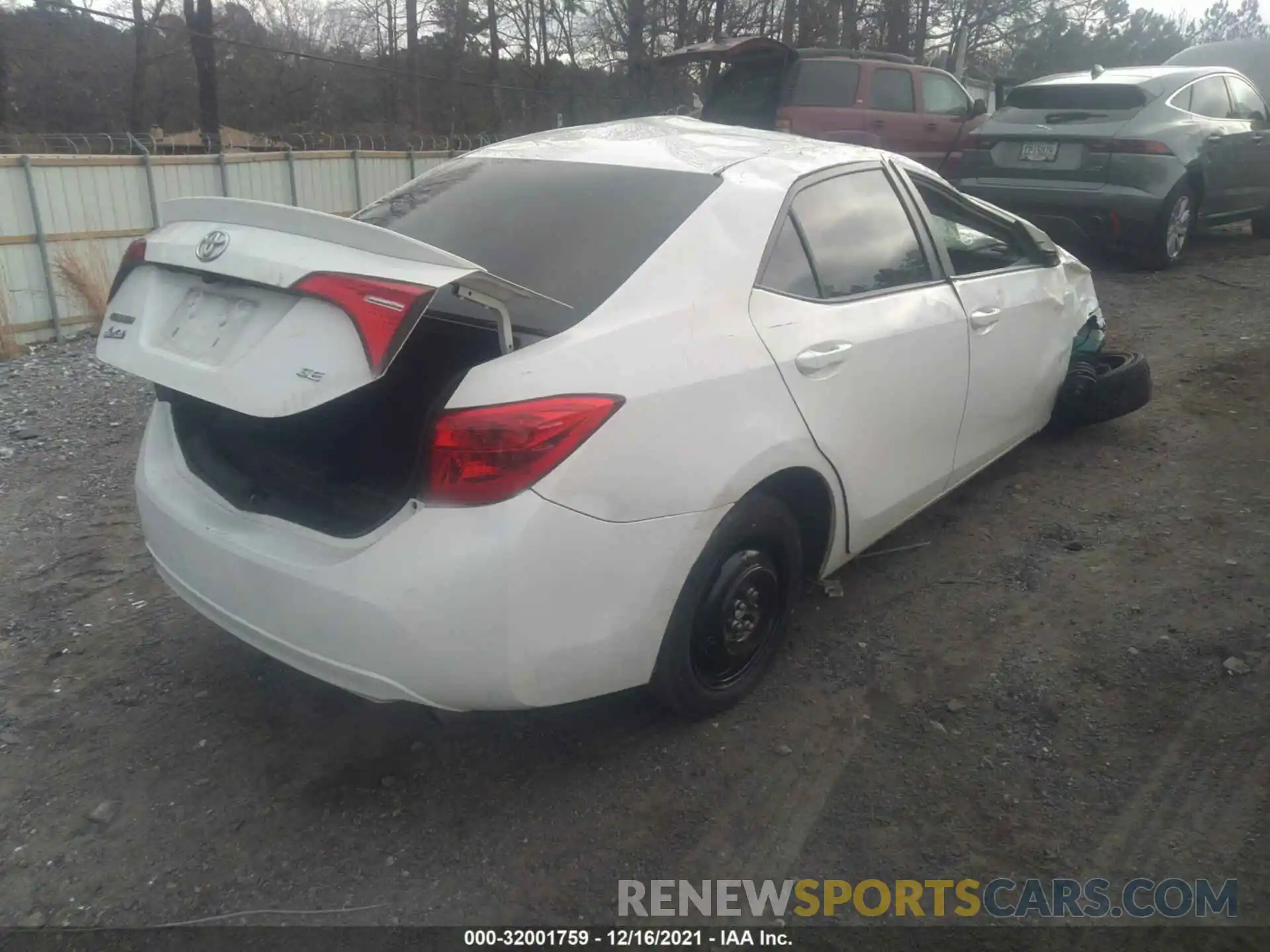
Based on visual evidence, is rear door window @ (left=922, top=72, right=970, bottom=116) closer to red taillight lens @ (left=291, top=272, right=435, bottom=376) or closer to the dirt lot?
the dirt lot

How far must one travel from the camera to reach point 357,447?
101 inches

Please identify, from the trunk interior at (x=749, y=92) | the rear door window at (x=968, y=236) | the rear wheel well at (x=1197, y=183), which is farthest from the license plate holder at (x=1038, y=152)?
the rear door window at (x=968, y=236)

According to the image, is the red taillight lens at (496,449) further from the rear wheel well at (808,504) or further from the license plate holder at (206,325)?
the rear wheel well at (808,504)

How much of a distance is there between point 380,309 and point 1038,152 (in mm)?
7709

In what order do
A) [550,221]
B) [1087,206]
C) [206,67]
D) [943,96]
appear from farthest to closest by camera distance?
[206,67]
[943,96]
[1087,206]
[550,221]

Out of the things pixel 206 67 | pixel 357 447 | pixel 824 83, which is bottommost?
pixel 357 447

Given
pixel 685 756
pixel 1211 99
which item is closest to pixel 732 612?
pixel 685 756

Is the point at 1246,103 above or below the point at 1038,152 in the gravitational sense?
above

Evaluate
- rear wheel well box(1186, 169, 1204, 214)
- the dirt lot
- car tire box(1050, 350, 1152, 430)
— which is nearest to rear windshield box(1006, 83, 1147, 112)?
rear wheel well box(1186, 169, 1204, 214)

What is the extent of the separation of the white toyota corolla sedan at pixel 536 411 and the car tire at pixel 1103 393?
1.85 metres

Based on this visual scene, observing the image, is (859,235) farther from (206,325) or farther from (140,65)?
(140,65)

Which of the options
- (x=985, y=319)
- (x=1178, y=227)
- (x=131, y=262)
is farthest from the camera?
(x=1178, y=227)

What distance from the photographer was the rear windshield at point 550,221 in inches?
105

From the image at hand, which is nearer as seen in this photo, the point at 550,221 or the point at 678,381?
the point at 678,381
